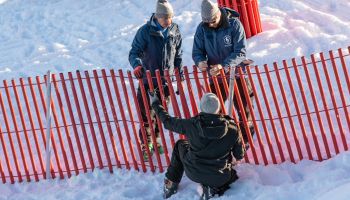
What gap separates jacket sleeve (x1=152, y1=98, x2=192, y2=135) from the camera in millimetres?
5918

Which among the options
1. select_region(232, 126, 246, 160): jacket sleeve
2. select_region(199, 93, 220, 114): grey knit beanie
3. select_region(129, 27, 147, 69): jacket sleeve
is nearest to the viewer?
select_region(199, 93, 220, 114): grey knit beanie

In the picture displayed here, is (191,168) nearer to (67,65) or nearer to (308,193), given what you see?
(308,193)

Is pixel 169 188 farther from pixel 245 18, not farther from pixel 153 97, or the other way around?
pixel 245 18

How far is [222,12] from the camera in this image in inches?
253

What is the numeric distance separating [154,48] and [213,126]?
1486mm

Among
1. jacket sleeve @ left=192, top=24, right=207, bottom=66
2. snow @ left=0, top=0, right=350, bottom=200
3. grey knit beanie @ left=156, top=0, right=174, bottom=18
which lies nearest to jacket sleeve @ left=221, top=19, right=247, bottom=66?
jacket sleeve @ left=192, top=24, right=207, bottom=66

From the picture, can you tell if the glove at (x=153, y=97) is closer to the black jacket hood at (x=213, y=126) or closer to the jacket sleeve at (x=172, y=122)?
the jacket sleeve at (x=172, y=122)

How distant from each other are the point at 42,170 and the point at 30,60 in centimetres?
424

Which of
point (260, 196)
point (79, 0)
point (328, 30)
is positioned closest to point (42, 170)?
point (260, 196)

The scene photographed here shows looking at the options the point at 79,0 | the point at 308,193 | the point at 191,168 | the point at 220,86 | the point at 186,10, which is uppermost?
the point at 79,0

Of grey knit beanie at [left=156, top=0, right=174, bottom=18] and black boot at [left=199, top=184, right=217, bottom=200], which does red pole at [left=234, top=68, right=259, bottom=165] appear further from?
grey knit beanie at [left=156, top=0, right=174, bottom=18]

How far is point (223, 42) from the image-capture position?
6.49m

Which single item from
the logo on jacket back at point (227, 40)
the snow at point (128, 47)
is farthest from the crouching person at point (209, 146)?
the logo on jacket back at point (227, 40)

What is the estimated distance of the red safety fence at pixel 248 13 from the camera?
389 inches
